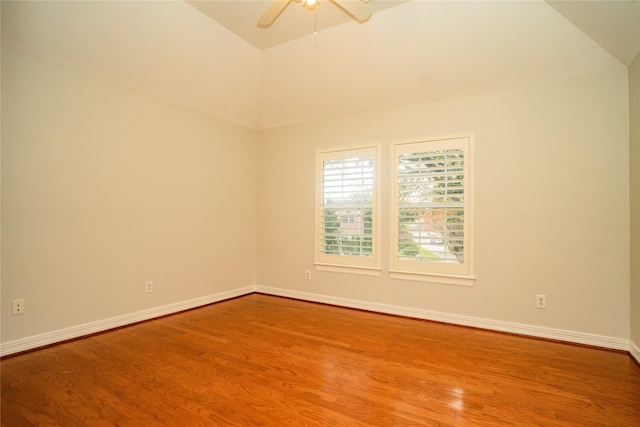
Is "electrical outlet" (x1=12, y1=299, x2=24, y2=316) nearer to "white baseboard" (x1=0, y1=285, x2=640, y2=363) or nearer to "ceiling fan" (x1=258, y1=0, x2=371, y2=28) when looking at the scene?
"white baseboard" (x1=0, y1=285, x2=640, y2=363)

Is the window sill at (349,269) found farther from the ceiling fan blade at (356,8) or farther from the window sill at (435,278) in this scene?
the ceiling fan blade at (356,8)

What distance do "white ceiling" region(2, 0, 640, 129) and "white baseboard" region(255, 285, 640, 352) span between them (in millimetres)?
2283

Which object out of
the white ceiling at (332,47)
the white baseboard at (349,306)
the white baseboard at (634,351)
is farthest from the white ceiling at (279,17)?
the white baseboard at (634,351)

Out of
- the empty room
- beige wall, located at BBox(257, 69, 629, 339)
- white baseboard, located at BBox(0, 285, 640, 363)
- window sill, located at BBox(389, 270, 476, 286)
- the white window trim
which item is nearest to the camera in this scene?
the empty room

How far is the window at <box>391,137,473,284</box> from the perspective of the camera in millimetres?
3277

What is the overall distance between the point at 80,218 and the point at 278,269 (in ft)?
7.88

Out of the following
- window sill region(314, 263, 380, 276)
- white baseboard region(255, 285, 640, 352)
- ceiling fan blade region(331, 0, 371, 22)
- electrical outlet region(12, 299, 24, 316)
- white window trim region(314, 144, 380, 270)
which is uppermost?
ceiling fan blade region(331, 0, 371, 22)

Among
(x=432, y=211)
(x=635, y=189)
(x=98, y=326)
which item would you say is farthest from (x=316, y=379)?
(x=635, y=189)

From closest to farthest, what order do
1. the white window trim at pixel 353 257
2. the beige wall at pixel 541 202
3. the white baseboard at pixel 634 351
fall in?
the white baseboard at pixel 634 351 < the beige wall at pixel 541 202 < the white window trim at pixel 353 257

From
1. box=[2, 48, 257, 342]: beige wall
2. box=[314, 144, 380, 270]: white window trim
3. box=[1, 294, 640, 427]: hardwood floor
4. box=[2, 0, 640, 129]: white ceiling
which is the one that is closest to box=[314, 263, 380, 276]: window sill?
box=[314, 144, 380, 270]: white window trim

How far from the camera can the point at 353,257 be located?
13.0 ft

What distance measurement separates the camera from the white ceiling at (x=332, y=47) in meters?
2.50

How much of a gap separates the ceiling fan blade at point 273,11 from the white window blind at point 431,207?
1906 millimetres

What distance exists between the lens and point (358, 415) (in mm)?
1771
